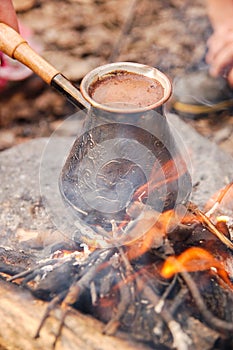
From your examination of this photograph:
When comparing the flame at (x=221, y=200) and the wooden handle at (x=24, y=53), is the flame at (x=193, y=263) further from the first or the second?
the wooden handle at (x=24, y=53)

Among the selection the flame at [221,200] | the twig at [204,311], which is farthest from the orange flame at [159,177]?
the flame at [221,200]

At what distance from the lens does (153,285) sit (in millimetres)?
1715

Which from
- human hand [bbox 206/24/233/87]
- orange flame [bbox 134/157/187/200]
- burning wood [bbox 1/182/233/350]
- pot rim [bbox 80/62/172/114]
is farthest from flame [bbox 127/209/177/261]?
human hand [bbox 206/24/233/87]

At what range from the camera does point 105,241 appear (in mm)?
1976

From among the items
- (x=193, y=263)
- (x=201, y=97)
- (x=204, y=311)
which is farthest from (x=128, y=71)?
(x=201, y=97)

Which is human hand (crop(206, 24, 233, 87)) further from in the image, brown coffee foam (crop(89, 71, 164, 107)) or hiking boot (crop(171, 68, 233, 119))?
brown coffee foam (crop(89, 71, 164, 107))

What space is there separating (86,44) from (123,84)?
2.79m

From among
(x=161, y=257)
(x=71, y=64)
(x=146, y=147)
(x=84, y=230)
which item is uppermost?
(x=146, y=147)

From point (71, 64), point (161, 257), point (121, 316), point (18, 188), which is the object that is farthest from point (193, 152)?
point (71, 64)

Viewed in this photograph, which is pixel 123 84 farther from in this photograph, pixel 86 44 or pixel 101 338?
pixel 86 44

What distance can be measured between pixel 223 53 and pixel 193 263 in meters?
1.60

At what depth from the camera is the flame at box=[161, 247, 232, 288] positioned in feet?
5.76

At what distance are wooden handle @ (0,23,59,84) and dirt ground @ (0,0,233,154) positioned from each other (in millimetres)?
1621

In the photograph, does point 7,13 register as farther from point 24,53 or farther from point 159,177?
point 159,177
